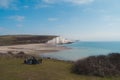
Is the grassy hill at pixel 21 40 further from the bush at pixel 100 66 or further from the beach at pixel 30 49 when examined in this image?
the bush at pixel 100 66

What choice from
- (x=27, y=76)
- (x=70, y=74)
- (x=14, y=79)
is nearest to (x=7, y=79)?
(x=14, y=79)

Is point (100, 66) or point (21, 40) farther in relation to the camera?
point (21, 40)

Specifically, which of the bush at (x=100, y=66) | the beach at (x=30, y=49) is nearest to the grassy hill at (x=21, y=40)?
the beach at (x=30, y=49)

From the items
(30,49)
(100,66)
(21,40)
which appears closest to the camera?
(100,66)

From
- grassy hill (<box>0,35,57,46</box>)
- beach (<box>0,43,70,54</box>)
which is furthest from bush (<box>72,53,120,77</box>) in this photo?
grassy hill (<box>0,35,57,46</box>)

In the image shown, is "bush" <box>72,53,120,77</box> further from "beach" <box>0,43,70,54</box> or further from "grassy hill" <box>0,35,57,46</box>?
"grassy hill" <box>0,35,57,46</box>

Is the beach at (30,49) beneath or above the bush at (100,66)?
beneath

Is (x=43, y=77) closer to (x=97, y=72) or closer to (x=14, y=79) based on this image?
(x=14, y=79)

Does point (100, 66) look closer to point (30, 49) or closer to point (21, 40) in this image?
point (30, 49)

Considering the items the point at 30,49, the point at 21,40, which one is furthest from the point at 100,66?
the point at 21,40

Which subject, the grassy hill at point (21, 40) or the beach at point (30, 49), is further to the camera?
the grassy hill at point (21, 40)
